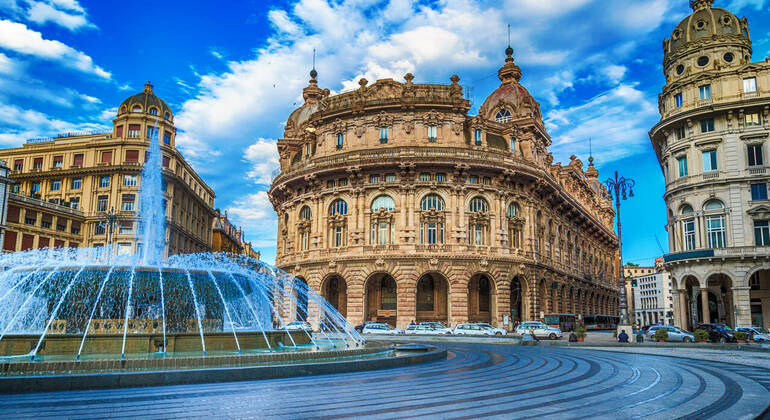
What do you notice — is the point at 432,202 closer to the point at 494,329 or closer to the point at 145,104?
the point at 494,329

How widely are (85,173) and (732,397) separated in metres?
64.3

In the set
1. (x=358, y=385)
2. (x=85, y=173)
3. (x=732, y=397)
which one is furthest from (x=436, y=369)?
(x=85, y=173)

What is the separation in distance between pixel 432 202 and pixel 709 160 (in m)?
21.0

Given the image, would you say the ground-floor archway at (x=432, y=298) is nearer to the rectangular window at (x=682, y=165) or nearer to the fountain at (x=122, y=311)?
the rectangular window at (x=682, y=165)

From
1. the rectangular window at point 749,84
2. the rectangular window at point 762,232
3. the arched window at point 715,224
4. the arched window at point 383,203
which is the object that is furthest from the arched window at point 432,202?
the rectangular window at point 749,84

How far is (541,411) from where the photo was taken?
364 inches

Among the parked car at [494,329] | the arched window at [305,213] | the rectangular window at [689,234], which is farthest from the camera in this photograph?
the arched window at [305,213]

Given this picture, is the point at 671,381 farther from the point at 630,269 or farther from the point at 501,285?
the point at 630,269

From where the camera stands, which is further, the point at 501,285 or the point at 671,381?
the point at 501,285

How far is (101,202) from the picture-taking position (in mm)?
61500

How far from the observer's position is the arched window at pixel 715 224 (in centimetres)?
4244

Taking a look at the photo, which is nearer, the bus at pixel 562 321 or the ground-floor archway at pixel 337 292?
the ground-floor archway at pixel 337 292

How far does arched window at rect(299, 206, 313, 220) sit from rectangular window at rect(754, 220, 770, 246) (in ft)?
112

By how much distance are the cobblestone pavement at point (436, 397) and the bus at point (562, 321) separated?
116ft
